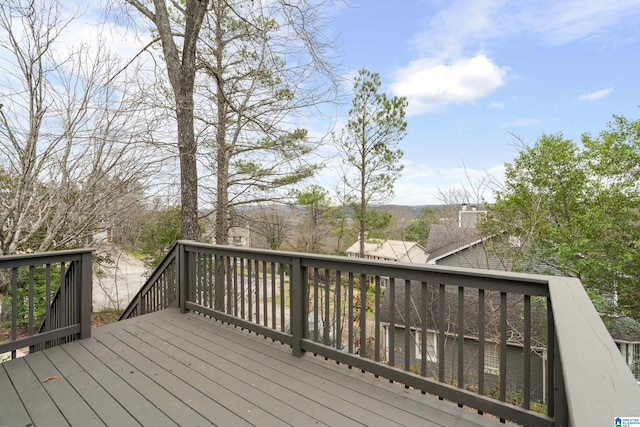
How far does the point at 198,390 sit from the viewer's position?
2.21 metres

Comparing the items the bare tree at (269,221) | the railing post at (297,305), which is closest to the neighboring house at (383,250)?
the bare tree at (269,221)

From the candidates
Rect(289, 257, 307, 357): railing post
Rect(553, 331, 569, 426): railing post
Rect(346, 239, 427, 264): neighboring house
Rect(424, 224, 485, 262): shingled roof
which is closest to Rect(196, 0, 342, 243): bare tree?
Rect(289, 257, 307, 357): railing post

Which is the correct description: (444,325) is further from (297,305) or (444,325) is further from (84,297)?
(84,297)

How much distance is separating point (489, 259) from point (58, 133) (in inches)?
382

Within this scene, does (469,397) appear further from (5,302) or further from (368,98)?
(368,98)

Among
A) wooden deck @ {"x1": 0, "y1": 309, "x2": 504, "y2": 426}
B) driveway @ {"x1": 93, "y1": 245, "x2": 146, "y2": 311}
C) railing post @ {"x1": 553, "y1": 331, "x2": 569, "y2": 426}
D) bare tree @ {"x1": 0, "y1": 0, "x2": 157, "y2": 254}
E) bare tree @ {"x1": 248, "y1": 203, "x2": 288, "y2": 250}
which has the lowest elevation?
driveway @ {"x1": 93, "y1": 245, "x2": 146, "y2": 311}

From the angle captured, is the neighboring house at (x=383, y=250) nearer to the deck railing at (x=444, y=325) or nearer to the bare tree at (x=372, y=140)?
the bare tree at (x=372, y=140)

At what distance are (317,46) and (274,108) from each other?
163 centimetres

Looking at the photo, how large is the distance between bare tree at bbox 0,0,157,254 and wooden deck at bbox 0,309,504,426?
4001 mm

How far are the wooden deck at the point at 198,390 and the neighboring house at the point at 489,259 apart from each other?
5.65 metres

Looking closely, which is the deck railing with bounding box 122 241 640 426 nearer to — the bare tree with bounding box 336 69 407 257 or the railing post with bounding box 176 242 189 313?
the railing post with bounding box 176 242 189 313

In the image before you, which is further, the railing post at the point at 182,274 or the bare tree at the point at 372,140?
the bare tree at the point at 372,140

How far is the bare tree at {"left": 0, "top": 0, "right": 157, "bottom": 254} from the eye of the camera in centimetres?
524

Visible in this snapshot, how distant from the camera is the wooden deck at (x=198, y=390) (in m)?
1.90
